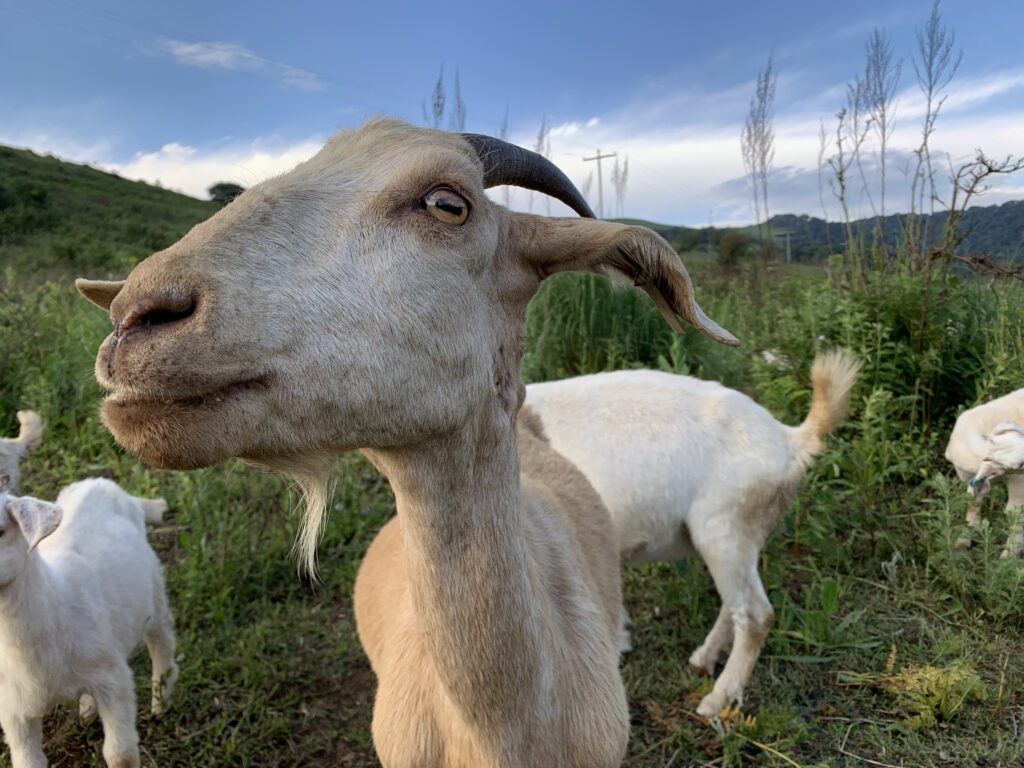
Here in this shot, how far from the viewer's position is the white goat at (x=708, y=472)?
3285 mm

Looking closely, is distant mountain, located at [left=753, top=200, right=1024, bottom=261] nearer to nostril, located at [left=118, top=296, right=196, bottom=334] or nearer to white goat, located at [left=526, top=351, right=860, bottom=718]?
white goat, located at [left=526, top=351, right=860, bottom=718]

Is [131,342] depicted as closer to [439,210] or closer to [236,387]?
[236,387]

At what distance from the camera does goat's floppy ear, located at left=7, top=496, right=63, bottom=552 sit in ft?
7.89

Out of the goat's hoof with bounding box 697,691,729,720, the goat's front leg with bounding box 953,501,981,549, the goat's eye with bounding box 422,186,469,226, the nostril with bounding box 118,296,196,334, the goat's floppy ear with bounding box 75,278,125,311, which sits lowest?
the goat's hoof with bounding box 697,691,729,720

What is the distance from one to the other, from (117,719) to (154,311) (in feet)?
7.39

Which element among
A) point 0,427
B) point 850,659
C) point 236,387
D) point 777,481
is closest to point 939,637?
point 850,659

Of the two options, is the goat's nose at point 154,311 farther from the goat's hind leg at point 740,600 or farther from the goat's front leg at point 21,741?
the goat's hind leg at point 740,600

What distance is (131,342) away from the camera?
111cm

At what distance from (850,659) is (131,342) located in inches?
135

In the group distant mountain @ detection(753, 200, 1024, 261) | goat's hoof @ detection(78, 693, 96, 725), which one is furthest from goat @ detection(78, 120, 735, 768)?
distant mountain @ detection(753, 200, 1024, 261)

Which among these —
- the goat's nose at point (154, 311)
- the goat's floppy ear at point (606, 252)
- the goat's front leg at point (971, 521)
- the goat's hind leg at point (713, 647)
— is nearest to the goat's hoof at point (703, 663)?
the goat's hind leg at point (713, 647)

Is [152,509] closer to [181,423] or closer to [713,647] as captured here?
[713,647]

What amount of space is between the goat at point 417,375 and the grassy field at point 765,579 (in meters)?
1.22

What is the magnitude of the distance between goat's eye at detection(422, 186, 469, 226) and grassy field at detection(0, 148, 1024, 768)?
145 cm
